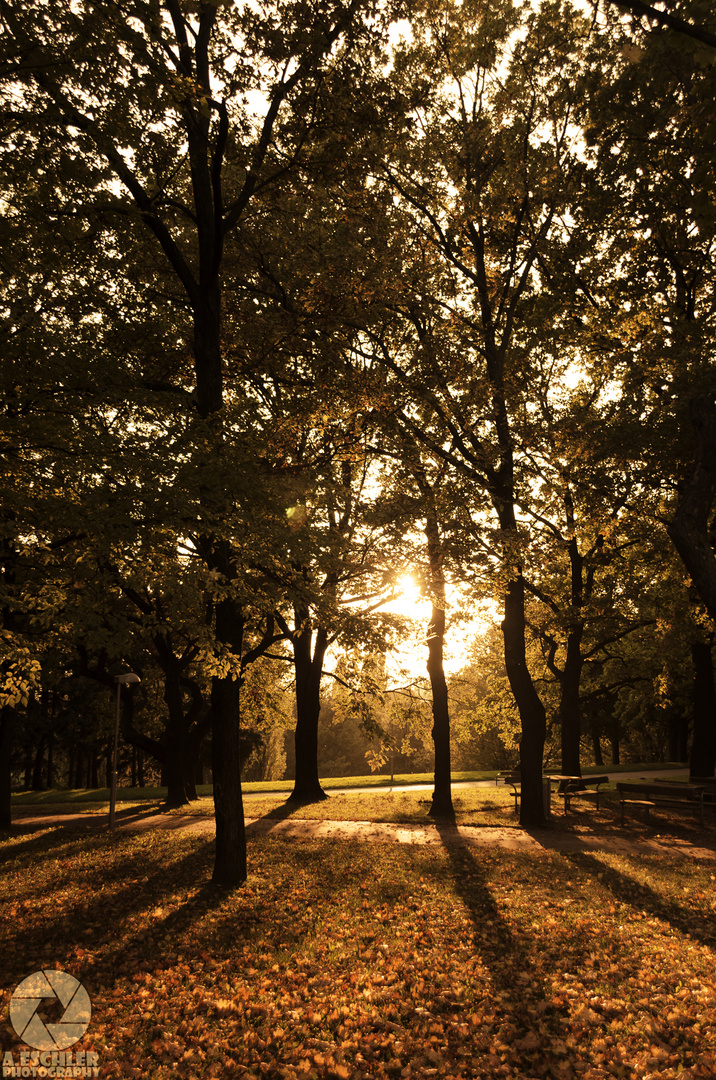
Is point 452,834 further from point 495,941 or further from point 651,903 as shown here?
point 495,941

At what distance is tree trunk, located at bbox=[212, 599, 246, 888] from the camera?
9.33 metres

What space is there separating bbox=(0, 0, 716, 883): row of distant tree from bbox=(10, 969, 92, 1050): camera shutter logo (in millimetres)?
3694

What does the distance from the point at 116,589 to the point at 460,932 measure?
6124mm

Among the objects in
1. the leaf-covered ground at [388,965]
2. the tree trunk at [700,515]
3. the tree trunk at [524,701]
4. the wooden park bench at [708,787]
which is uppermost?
the tree trunk at [700,515]

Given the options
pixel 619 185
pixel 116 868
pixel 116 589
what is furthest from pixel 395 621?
pixel 619 185

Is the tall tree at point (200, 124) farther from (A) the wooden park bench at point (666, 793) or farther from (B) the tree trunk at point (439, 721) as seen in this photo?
(A) the wooden park bench at point (666, 793)

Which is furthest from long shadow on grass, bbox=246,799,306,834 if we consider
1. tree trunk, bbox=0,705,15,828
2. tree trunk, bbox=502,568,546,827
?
tree trunk, bbox=0,705,15,828

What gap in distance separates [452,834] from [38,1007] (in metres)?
10.1

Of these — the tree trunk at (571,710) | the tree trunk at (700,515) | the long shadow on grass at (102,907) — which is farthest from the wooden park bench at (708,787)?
the long shadow on grass at (102,907)

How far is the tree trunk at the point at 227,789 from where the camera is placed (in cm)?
933

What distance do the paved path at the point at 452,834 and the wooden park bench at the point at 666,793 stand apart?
70 cm

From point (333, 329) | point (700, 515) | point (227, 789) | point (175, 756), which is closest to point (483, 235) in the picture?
point (333, 329)

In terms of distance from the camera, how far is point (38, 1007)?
204 inches

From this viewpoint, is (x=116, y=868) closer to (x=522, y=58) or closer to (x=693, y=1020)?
(x=693, y=1020)
